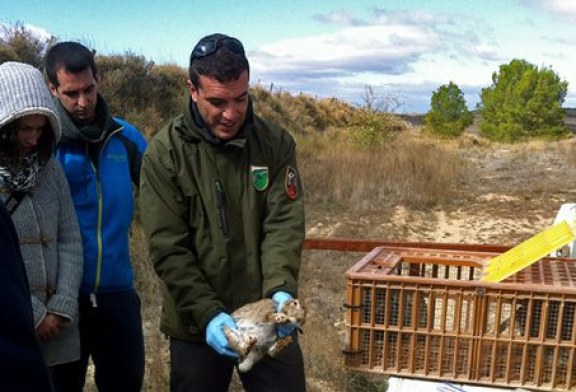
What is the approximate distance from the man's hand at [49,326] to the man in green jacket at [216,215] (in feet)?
1.43

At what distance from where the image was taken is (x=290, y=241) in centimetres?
218

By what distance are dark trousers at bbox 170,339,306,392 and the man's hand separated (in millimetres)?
445

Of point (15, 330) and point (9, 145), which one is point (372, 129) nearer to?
point (9, 145)

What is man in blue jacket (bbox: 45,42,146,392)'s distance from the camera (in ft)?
8.40

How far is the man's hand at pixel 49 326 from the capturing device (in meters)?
2.23

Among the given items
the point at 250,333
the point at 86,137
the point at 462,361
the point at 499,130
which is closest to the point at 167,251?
the point at 250,333

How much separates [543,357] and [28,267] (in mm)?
1976

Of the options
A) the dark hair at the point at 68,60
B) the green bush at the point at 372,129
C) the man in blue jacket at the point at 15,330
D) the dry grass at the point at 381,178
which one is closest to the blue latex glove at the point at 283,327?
the man in blue jacket at the point at 15,330

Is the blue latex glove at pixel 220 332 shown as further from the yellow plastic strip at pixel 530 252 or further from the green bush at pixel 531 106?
the green bush at pixel 531 106

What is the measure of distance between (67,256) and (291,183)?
934mm

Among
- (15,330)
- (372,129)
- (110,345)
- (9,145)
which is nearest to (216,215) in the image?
(9,145)

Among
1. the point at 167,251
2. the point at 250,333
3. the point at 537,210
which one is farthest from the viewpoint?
the point at 537,210

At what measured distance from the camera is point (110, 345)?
2.65 m

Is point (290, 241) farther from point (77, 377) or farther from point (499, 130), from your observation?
point (499, 130)
